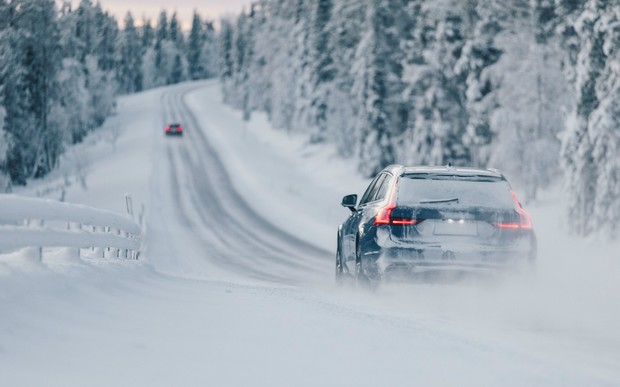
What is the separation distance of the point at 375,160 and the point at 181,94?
295 feet

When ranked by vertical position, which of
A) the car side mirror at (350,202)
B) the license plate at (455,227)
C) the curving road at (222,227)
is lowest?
the curving road at (222,227)

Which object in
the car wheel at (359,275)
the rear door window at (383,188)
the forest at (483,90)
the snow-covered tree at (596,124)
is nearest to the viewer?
the car wheel at (359,275)

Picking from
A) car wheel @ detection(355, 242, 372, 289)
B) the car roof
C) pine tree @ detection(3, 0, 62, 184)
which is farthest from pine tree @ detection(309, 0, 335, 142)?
the car roof

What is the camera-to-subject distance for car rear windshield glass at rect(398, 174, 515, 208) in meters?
9.14

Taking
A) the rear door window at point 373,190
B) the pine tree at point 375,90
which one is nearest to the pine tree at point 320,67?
the pine tree at point 375,90

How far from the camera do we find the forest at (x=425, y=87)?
24.2 meters

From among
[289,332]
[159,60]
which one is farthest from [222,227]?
[159,60]

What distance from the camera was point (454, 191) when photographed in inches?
363

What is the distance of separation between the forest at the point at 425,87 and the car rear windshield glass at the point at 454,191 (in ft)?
48.3

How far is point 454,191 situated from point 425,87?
33.6 m

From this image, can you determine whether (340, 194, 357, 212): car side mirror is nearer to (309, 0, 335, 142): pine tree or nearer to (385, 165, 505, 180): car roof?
(385, 165, 505, 180): car roof

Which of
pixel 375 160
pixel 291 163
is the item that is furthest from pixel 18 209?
pixel 291 163

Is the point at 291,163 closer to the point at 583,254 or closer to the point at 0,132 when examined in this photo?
the point at 0,132

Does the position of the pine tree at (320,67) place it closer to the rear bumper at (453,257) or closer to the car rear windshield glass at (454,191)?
the car rear windshield glass at (454,191)
